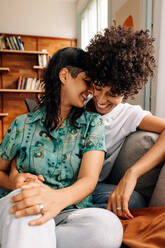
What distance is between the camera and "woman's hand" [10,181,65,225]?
67 cm

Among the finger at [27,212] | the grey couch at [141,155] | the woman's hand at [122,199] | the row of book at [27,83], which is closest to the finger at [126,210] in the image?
the woman's hand at [122,199]

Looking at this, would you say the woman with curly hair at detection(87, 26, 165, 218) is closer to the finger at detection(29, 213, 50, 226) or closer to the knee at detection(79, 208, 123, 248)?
the knee at detection(79, 208, 123, 248)

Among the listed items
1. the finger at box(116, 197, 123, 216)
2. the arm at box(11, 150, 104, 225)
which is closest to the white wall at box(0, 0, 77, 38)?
the arm at box(11, 150, 104, 225)

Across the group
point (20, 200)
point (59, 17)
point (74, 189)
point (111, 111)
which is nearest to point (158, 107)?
point (111, 111)

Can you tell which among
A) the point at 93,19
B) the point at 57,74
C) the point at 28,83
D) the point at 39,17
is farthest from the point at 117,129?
the point at 39,17

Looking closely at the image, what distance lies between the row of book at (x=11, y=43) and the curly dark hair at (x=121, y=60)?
396 cm

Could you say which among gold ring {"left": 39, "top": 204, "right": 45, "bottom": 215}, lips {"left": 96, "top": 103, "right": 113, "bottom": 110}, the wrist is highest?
lips {"left": 96, "top": 103, "right": 113, "bottom": 110}

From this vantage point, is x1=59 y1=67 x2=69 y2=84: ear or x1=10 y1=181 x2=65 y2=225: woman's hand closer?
x1=10 y1=181 x2=65 y2=225: woman's hand

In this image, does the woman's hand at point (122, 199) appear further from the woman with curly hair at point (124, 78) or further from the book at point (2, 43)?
the book at point (2, 43)

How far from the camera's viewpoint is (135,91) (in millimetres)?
1106

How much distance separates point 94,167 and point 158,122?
0.39 metres

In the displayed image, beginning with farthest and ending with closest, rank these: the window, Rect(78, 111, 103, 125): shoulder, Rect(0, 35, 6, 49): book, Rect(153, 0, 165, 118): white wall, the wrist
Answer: Rect(0, 35, 6, 49): book, the window, Rect(153, 0, 165, 118): white wall, Rect(78, 111, 103, 125): shoulder, the wrist

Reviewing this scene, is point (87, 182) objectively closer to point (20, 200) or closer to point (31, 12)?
point (20, 200)

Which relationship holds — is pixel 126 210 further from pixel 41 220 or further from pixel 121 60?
pixel 121 60
